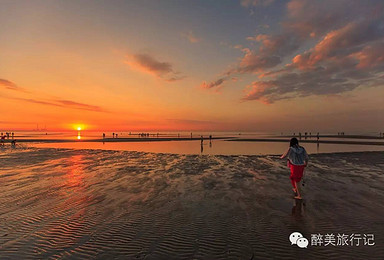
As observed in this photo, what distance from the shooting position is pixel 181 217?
6559 millimetres

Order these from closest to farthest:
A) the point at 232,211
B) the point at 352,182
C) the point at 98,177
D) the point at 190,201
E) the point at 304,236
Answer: the point at 304,236
the point at 232,211
the point at 190,201
the point at 352,182
the point at 98,177

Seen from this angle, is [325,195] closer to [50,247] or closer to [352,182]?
[352,182]

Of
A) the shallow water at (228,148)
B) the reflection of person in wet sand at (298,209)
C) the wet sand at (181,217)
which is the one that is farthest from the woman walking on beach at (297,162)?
the shallow water at (228,148)

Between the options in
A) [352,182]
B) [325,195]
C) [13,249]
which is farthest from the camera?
[352,182]

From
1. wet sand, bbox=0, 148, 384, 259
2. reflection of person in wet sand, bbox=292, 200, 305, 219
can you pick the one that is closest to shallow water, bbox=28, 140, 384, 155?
wet sand, bbox=0, 148, 384, 259

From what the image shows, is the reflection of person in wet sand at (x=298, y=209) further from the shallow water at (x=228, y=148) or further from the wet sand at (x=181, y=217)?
the shallow water at (x=228, y=148)

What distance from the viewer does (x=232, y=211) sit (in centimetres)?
→ 708

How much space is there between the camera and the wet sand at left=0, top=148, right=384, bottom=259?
4.64 metres

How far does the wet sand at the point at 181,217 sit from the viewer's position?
464cm

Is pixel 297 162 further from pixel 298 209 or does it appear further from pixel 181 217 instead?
pixel 181 217

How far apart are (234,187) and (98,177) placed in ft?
27.4

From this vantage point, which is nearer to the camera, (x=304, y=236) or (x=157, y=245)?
(x=157, y=245)

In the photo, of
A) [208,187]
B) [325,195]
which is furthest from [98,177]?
[325,195]

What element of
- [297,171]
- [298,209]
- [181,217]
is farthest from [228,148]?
[181,217]
